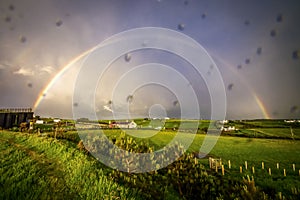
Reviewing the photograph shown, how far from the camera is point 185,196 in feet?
31.0

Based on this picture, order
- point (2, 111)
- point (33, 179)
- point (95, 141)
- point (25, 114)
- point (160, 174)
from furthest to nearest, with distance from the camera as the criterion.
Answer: point (25, 114), point (2, 111), point (95, 141), point (160, 174), point (33, 179)

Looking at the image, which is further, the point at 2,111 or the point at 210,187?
the point at 2,111

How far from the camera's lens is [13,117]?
5116 cm

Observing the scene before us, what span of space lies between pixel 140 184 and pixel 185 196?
7.49 feet

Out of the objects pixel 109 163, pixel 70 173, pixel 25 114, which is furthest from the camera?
pixel 25 114

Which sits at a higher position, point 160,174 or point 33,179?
point 33,179

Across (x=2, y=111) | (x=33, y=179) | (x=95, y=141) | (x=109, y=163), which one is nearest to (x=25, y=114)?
(x=2, y=111)

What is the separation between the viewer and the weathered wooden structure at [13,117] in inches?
1917

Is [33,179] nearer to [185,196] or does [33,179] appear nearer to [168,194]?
[168,194]

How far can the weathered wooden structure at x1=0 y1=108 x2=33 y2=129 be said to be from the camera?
160 ft

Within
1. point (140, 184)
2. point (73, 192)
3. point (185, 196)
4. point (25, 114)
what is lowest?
point (185, 196)

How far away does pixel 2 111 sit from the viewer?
50125mm

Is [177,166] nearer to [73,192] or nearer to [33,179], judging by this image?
[73,192]

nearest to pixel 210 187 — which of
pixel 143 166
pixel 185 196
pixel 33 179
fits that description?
pixel 185 196
